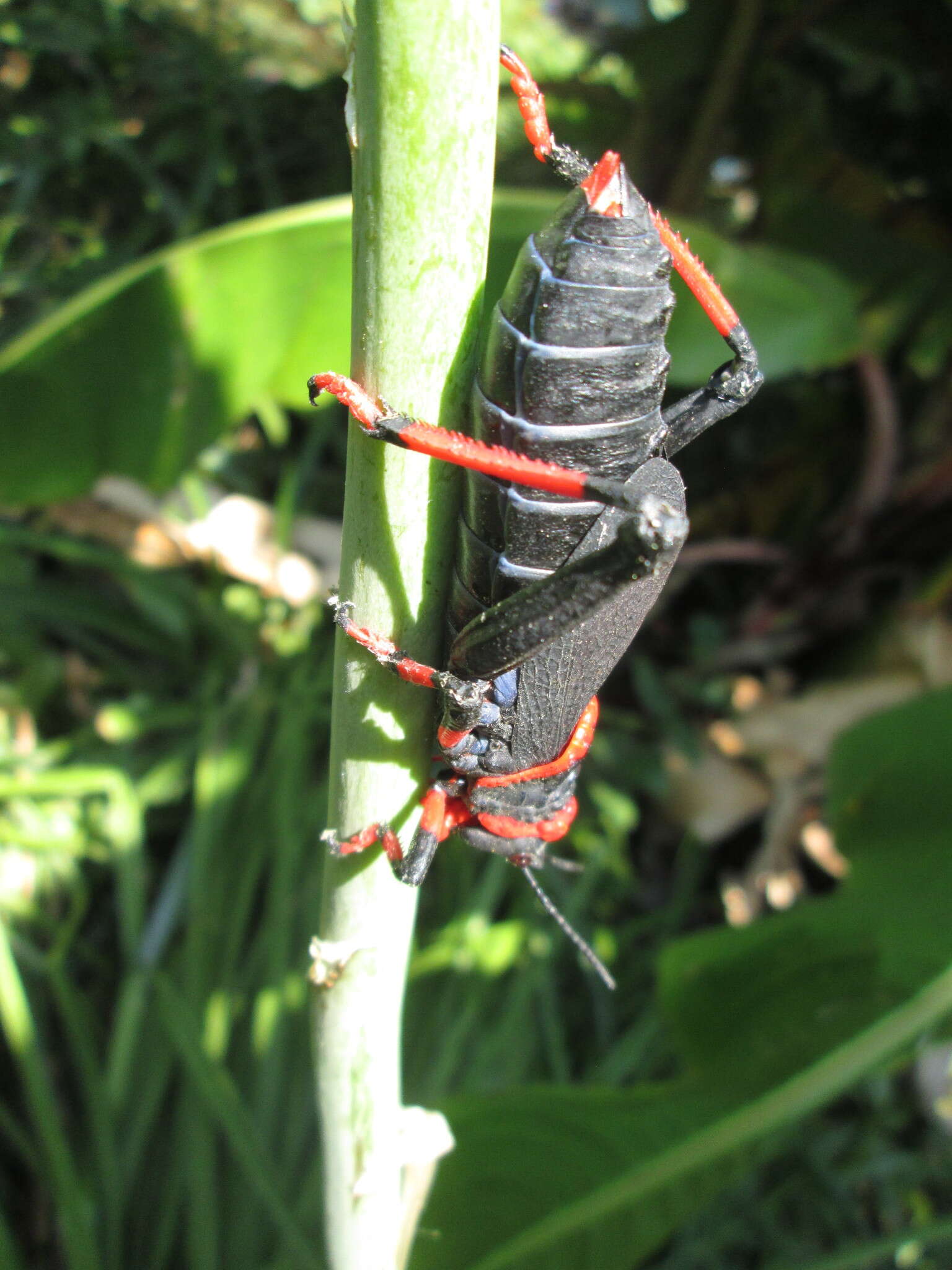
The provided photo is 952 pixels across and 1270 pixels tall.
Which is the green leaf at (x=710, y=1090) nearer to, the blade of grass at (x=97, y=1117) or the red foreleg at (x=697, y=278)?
the blade of grass at (x=97, y=1117)

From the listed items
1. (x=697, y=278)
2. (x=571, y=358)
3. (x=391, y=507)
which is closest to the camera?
(x=391, y=507)

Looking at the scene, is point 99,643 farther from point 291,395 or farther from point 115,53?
point 115,53

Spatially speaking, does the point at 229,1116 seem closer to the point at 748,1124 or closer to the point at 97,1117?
the point at 97,1117

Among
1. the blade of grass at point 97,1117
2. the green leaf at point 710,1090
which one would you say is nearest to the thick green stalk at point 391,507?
the green leaf at point 710,1090

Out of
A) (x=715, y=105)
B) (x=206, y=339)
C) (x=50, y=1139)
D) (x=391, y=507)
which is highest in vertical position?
(x=715, y=105)

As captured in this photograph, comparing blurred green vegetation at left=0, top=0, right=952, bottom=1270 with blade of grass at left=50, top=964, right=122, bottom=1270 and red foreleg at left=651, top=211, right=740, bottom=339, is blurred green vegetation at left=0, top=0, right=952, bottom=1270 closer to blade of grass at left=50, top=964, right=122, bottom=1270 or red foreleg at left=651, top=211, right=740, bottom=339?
blade of grass at left=50, top=964, right=122, bottom=1270

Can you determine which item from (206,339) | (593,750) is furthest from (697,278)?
(593,750)
